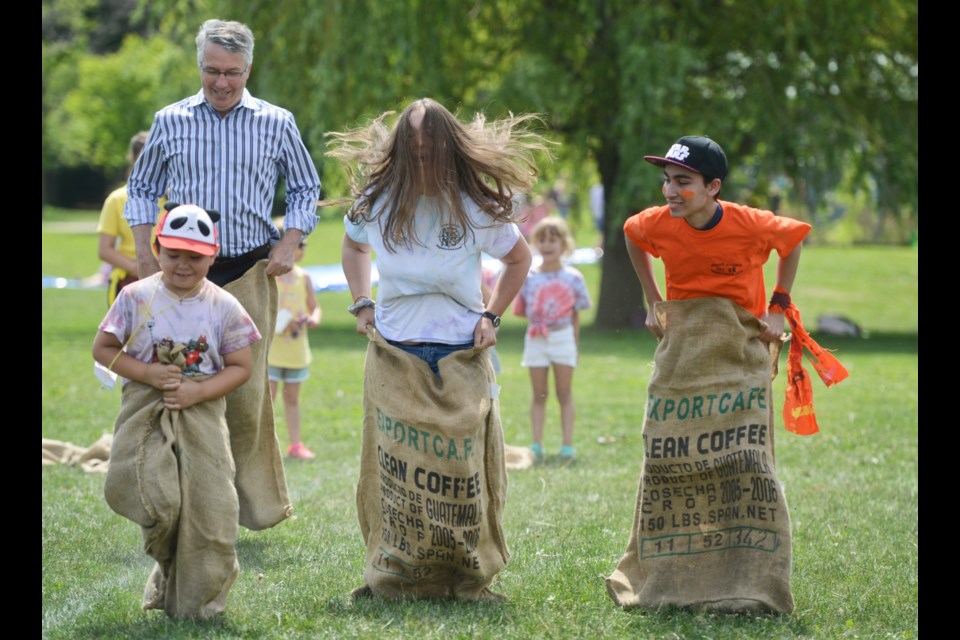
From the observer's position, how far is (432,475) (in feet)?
16.6

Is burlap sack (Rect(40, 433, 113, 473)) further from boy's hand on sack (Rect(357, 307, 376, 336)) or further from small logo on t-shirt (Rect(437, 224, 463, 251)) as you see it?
small logo on t-shirt (Rect(437, 224, 463, 251))

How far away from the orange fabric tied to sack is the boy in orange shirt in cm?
32

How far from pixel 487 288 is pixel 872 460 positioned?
528 centimetres

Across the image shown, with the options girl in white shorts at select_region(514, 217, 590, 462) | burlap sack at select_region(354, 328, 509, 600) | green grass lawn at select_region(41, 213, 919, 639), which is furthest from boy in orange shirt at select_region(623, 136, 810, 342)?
girl in white shorts at select_region(514, 217, 590, 462)

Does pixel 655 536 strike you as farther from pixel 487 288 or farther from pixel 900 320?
pixel 900 320

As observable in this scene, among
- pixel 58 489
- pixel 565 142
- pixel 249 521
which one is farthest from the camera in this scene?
pixel 565 142

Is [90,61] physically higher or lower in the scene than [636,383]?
higher

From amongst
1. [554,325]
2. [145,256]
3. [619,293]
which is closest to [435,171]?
[145,256]

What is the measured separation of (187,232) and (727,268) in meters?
2.23

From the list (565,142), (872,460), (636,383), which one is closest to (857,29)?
(565,142)

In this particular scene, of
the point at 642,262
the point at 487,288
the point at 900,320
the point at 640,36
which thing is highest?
the point at 640,36

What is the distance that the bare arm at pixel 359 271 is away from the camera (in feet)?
17.4

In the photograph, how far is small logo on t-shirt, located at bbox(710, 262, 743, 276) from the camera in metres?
5.20

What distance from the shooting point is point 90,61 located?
51531 millimetres
